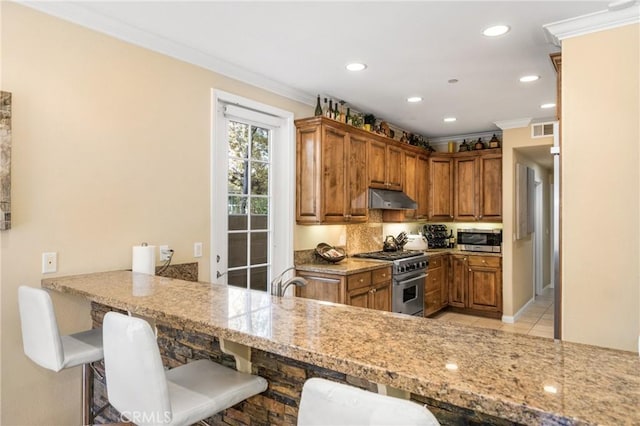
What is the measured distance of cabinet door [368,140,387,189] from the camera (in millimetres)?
4633

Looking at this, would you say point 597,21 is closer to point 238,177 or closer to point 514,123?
point 238,177

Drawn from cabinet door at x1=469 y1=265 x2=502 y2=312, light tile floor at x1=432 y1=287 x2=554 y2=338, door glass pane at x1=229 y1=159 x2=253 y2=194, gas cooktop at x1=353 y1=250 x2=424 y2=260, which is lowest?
light tile floor at x1=432 y1=287 x2=554 y2=338

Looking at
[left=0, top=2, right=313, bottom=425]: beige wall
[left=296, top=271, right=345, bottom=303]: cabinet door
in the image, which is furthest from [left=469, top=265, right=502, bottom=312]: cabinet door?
[left=0, top=2, right=313, bottom=425]: beige wall

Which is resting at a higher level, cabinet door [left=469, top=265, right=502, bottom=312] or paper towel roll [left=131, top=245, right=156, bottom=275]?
paper towel roll [left=131, top=245, right=156, bottom=275]

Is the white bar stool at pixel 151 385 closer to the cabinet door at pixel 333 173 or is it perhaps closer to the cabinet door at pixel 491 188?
the cabinet door at pixel 333 173

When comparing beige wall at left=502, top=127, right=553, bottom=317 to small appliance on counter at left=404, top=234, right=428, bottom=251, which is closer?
beige wall at left=502, top=127, right=553, bottom=317

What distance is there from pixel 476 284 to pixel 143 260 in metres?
4.55

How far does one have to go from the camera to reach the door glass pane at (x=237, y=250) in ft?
11.3

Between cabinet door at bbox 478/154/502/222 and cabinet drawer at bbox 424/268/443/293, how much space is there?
1.05m

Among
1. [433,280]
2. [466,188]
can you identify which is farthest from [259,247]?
[466,188]

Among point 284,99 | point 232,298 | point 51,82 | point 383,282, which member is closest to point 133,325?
point 232,298

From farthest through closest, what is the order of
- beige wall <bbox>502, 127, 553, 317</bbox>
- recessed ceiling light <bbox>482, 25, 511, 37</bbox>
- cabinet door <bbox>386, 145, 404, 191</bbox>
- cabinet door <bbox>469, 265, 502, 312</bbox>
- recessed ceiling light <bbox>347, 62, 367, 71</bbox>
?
cabinet door <bbox>469, 265, 502, 312</bbox>
beige wall <bbox>502, 127, 553, 317</bbox>
cabinet door <bbox>386, 145, 404, 191</bbox>
recessed ceiling light <bbox>347, 62, 367, 71</bbox>
recessed ceiling light <bbox>482, 25, 511, 37</bbox>

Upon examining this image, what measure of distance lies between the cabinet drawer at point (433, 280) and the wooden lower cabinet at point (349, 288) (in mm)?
1203

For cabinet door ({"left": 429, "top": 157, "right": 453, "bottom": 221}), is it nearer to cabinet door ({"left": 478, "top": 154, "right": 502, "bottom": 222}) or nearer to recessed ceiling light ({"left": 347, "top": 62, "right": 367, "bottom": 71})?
cabinet door ({"left": 478, "top": 154, "right": 502, "bottom": 222})
